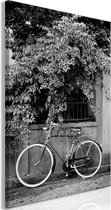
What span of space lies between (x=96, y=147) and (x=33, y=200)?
1032mm

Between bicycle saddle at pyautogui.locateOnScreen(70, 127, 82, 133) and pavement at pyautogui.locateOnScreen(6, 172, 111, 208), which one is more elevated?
bicycle saddle at pyautogui.locateOnScreen(70, 127, 82, 133)

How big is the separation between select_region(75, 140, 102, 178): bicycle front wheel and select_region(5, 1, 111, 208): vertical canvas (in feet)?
0.04

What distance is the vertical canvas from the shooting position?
3.35m

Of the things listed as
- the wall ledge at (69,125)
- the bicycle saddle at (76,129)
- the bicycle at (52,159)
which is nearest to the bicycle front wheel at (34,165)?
the bicycle at (52,159)

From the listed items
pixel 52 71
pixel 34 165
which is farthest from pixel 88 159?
pixel 52 71

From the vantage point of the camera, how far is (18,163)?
3.43 metres

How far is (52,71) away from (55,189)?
50.2 inches

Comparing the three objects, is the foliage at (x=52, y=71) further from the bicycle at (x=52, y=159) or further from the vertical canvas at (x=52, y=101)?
the bicycle at (x=52, y=159)

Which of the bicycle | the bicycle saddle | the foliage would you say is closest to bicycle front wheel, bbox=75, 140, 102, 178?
the bicycle

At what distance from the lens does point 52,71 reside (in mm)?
3518

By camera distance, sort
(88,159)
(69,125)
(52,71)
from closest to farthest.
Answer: (52,71) < (69,125) < (88,159)

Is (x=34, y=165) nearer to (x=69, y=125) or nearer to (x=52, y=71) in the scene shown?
(x=69, y=125)

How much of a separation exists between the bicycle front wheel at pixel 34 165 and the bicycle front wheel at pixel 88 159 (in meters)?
0.41

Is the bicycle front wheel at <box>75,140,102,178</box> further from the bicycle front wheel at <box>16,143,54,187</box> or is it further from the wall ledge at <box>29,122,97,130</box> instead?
the bicycle front wheel at <box>16,143,54,187</box>
